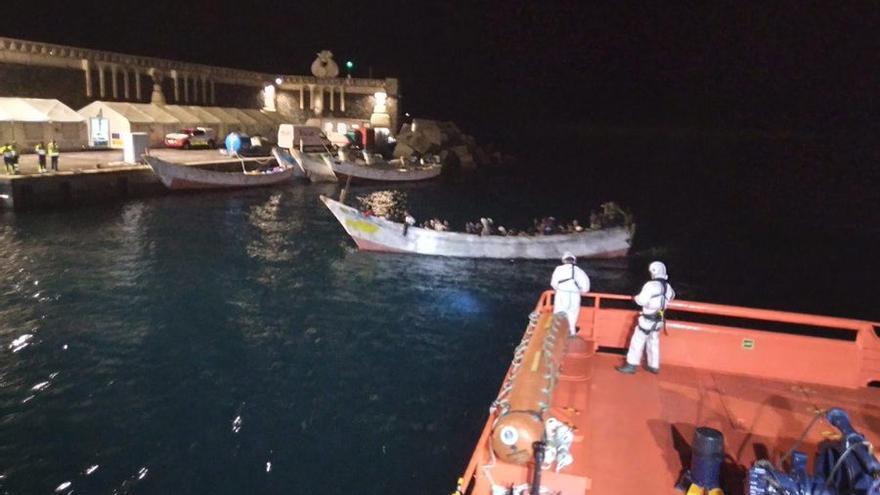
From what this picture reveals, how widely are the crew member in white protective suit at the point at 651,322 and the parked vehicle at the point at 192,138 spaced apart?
48913mm

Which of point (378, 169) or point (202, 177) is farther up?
point (378, 169)

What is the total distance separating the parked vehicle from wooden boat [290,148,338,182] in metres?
8.69

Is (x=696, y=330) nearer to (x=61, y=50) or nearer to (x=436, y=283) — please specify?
(x=436, y=283)

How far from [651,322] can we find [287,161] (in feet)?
142

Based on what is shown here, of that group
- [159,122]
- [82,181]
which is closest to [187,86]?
[159,122]

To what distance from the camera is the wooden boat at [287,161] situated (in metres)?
49.0

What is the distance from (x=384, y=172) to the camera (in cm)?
5306

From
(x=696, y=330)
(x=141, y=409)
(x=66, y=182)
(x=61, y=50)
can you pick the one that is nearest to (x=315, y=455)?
(x=141, y=409)

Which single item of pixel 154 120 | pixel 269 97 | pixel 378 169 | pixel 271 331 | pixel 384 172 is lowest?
pixel 271 331

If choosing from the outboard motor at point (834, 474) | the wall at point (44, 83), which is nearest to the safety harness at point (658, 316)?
the outboard motor at point (834, 474)

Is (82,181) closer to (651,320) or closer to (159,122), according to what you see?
(159,122)

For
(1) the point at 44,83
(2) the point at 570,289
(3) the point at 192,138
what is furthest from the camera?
(3) the point at 192,138

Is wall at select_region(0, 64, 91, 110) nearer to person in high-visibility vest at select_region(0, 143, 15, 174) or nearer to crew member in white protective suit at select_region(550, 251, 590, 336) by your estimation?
person in high-visibility vest at select_region(0, 143, 15, 174)

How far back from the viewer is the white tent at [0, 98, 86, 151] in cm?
3838
